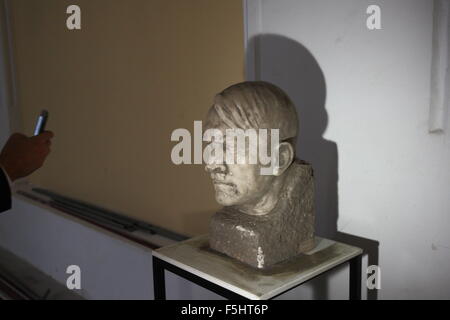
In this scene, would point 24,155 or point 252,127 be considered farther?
point 24,155

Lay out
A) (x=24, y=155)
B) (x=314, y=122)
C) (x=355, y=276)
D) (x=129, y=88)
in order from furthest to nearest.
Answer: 1. (x=129, y=88)
2. (x=24, y=155)
3. (x=314, y=122)
4. (x=355, y=276)

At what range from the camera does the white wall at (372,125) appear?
1323mm

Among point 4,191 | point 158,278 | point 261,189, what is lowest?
point 158,278

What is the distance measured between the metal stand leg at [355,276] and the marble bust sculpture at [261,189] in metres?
0.15

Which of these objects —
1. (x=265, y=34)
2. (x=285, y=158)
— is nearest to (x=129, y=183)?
(x=265, y=34)

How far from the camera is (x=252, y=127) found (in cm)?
118

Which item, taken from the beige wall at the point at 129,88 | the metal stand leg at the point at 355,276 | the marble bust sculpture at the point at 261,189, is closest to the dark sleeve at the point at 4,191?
the beige wall at the point at 129,88

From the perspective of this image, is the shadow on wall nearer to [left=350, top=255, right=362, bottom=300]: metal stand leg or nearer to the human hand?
[left=350, top=255, right=362, bottom=300]: metal stand leg

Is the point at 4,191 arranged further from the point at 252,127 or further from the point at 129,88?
the point at 252,127

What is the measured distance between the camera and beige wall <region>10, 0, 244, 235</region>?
1991mm

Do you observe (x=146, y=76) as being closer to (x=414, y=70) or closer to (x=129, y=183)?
(x=129, y=183)

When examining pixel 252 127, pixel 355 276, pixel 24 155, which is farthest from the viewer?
pixel 24 155

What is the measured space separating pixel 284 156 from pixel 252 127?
14 cm

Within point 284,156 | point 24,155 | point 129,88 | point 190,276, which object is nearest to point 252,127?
point 284,156
